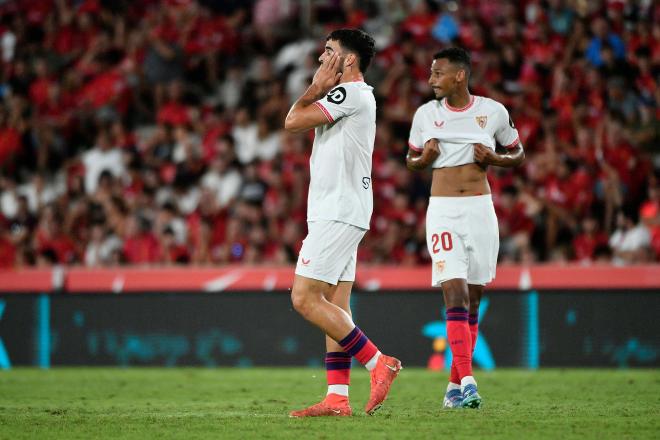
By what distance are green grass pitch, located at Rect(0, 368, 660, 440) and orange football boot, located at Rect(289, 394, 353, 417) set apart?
100mm

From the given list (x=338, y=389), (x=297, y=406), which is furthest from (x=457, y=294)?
(x=297, y=406)

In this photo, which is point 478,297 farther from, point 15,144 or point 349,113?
point 15,144

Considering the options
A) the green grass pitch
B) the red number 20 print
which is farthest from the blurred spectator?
Result: the red number 20 print

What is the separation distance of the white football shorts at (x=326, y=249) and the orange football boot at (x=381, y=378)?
60 cm

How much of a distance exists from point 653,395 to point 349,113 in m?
3.63

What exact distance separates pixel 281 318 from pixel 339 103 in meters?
6.39

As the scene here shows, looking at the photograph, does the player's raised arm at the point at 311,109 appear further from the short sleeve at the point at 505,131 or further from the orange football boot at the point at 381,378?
the short sleeve at the point at 505,131

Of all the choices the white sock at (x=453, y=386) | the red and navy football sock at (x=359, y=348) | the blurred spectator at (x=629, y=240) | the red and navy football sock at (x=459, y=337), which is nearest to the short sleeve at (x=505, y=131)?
the red and navy football sock at (x=459, y=337)

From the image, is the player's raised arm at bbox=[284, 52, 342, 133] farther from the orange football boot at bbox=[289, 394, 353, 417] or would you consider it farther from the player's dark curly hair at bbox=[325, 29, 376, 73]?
the orange football boot at bbox=[289, 394, 353, 417]

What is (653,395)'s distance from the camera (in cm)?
903

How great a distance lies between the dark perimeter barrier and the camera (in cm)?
1258

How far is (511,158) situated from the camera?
837cm

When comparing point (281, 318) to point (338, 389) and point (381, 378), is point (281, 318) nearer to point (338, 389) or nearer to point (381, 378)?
point (338, 389)

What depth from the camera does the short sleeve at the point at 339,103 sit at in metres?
7.18
